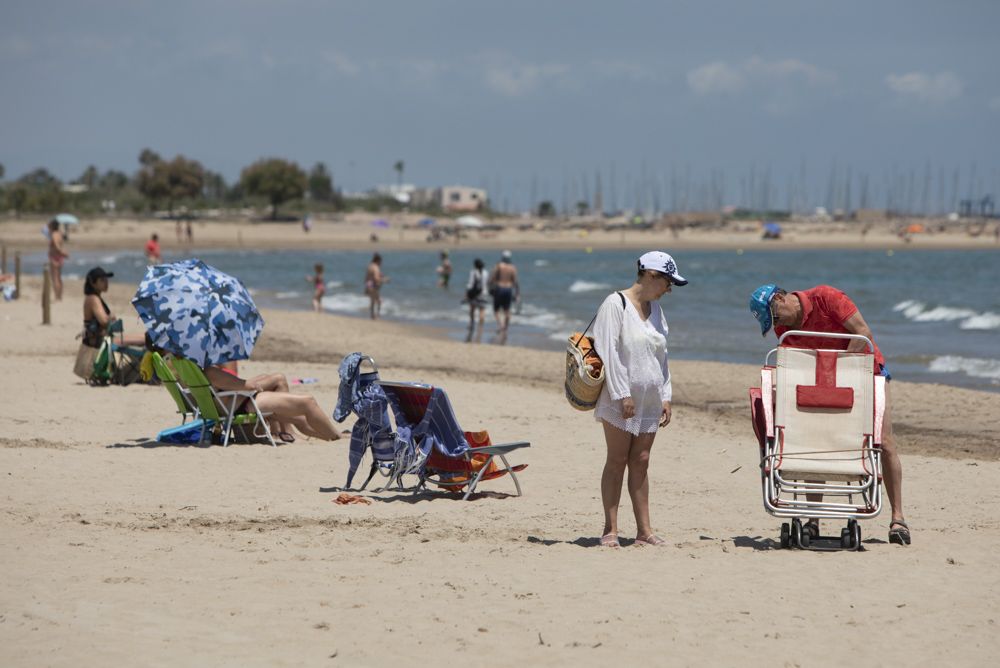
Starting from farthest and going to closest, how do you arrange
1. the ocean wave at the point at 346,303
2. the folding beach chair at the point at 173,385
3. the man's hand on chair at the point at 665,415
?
the ocean wave at the point at 346,303, the folding beach chair at the point at 173,385, the man's hand on chair at the point at 665,415

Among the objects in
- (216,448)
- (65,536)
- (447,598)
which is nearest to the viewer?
(447,598)

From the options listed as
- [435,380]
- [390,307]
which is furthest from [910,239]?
[435,380]

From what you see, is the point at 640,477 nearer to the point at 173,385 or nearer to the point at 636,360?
the point at 636,360

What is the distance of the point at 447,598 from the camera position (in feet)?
18.5

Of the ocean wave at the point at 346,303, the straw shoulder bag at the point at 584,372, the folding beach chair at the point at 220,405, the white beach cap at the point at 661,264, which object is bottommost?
the ocean wave at the point at 346,303

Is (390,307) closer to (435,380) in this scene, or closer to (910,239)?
(435,380)

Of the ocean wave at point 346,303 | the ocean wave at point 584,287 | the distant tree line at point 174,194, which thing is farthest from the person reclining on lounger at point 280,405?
the distant tree line at point 174,194

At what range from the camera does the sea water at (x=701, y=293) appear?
21219 mm

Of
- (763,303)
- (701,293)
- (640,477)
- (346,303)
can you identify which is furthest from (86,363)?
(701,293)

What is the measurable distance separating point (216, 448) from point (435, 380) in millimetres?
Answer: 4978

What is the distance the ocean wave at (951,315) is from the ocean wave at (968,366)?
831 centimetres

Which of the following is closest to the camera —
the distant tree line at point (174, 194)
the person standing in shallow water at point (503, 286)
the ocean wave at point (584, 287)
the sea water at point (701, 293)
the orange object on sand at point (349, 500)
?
the orange object on sand at point (349, 500)

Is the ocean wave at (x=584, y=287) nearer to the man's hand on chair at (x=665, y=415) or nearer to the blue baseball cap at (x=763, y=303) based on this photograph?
the blue baseball cap at (x=763, y=303)

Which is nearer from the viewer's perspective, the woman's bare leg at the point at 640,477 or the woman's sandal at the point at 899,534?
the woman's bare leg at the point at 640,477
